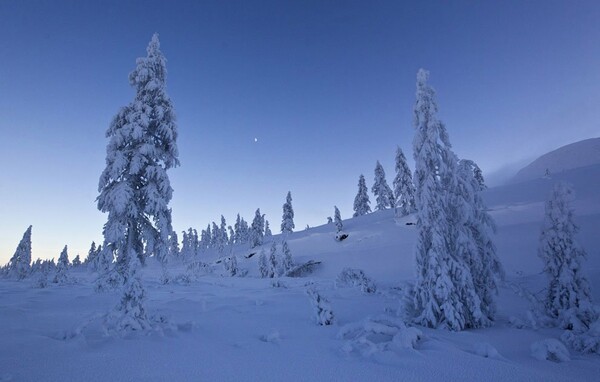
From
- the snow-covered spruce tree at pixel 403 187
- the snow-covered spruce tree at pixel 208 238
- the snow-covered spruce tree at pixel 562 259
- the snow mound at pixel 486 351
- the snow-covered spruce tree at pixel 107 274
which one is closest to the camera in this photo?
the snow mound at pixel 486 351

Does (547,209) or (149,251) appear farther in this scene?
(547,209)

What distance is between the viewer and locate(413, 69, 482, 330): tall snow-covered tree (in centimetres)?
991

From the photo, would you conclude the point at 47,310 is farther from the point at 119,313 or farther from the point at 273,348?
the point at 273,348

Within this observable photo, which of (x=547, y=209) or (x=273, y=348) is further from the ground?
(x=547, y=209)

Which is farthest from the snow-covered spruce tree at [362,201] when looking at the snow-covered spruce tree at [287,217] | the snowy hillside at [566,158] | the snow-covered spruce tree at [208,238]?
the snowy hillside at [566,158]

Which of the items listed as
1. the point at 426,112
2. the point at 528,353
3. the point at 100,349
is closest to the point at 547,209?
the point at 426,112

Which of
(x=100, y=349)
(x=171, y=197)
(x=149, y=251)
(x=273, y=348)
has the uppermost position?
(x=171, y=197)

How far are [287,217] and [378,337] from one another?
60.7m

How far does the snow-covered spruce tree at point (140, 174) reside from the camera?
32.6 feet

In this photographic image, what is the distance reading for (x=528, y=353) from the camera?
6.85 m

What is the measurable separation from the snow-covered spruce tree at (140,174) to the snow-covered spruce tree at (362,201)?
61299 millimetres

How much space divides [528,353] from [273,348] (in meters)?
6.08

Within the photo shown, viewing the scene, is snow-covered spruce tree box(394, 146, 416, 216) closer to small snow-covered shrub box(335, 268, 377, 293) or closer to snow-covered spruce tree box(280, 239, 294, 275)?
snow-covered spruce tree box(280, 239, 294, 275)

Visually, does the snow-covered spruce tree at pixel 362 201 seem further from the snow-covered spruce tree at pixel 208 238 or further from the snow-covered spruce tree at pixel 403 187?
the snow-covered spruce tree at pixel 208 238
